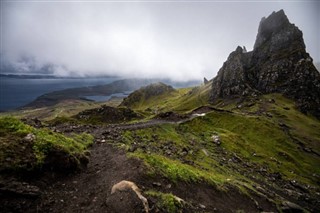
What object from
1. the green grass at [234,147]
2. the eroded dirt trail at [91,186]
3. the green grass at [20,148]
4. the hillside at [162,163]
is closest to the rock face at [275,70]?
the hillside at [162,163]

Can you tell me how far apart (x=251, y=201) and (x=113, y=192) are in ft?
56.2

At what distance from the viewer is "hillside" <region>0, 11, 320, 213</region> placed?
17.1 m

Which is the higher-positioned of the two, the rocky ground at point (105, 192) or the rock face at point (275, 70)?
the rock face at point (275, 70)

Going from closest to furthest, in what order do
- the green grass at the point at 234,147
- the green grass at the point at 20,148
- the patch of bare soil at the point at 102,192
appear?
1. the patch of bare soil at the point at 102,192
2. the green grass at the point at 20,148
3. the green grass at the point at 234,147

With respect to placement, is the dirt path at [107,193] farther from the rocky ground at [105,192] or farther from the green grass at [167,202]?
the green grass at [167,202]

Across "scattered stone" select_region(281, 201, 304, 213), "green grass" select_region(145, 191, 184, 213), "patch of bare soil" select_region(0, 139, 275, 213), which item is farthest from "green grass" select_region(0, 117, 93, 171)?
"scattered stone" select_region(281, 201, 304, 213)

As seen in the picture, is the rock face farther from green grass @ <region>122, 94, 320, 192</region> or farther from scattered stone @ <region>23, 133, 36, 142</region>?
scattered stone @ <region>23, 133, 36, 142</region>

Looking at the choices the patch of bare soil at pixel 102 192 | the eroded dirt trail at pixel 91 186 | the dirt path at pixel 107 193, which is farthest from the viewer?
the eroded dirt trail at pixel 91 186

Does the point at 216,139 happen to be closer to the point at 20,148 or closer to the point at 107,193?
the point at 107,193

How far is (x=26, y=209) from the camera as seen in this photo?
49.1 feet

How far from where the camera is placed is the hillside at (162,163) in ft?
56.1

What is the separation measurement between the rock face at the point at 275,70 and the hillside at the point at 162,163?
75.1ft

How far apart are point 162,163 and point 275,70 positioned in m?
155

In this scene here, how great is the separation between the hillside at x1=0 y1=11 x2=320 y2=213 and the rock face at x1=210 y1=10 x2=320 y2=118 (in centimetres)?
2290
